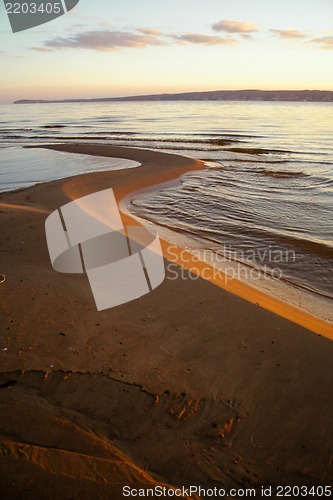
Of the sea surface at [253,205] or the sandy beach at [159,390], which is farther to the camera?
the sea surface at [253,205]

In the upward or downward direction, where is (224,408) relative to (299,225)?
upward

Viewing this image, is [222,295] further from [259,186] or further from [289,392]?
[259,186]

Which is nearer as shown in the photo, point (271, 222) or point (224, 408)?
point (224, 408)

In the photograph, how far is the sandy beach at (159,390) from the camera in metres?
2.99

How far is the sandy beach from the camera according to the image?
9.80 ft

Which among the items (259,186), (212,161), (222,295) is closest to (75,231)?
(222,295)

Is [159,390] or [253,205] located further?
[253,205]

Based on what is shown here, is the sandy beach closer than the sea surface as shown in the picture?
Yes

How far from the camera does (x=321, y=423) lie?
139 inches

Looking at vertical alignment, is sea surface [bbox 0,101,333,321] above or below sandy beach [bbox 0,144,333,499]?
below

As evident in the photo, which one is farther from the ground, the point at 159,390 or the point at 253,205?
the point at 159,390

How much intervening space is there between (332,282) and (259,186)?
8.84m

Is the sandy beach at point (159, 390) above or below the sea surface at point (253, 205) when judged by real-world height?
above

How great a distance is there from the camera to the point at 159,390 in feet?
12.6
